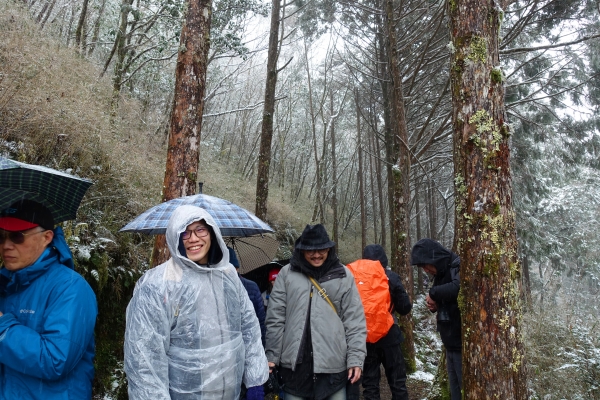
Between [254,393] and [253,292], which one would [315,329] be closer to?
[253,292]

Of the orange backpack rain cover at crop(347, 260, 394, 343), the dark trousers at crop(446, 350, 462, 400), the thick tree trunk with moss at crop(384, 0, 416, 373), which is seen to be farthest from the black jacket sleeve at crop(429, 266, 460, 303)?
the thick tree trunk with moss at crop(384, 0, 416, 373)

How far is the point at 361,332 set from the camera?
3375 millimetres

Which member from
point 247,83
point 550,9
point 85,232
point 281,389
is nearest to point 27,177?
point 281,389

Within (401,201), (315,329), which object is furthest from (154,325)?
(401,201)

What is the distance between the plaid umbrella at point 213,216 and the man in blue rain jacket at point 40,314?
110 centimetres

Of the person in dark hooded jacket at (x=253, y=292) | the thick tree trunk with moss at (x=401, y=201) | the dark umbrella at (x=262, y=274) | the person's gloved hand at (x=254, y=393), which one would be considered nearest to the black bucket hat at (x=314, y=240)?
the person in dark hooded jacket at (x=253, y=292)

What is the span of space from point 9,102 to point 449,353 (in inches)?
262

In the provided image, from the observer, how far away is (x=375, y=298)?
14.2 feet

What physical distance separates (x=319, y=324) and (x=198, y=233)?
4.74 ft

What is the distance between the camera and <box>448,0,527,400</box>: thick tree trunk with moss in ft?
9.58

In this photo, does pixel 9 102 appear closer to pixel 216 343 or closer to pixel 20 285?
pixel 20 285

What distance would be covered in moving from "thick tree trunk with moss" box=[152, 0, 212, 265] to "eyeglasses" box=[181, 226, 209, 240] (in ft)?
7.53

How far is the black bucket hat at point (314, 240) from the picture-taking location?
3488 millimetres

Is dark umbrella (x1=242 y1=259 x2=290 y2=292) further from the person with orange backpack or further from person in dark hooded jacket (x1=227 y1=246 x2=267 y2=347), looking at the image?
person in dark hooded jacket (x1=227 y1=246 x2=267 y2=347)
